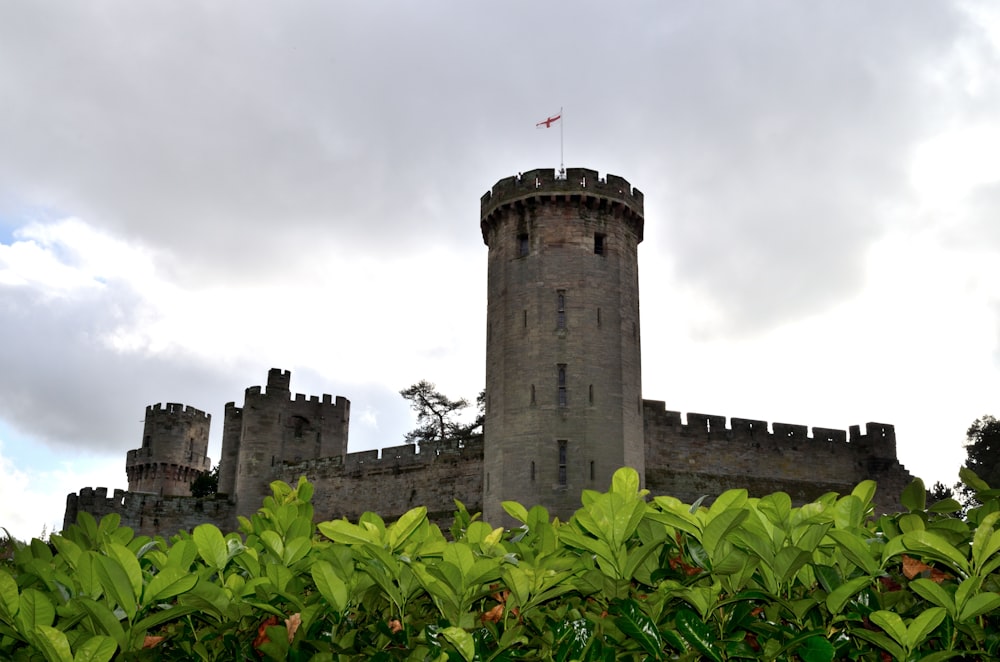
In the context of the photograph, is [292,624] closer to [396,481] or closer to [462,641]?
[462,641]

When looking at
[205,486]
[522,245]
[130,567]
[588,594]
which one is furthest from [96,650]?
[205,486]

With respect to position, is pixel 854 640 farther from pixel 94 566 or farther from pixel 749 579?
pixel 94 566

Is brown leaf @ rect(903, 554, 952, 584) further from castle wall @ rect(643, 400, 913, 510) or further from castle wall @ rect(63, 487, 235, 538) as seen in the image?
castle wall @ rect(63, 487, 235, 538)

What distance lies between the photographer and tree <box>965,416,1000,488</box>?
4319 centimetres

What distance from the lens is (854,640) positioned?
11.4 feet

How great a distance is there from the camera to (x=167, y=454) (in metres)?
51.9

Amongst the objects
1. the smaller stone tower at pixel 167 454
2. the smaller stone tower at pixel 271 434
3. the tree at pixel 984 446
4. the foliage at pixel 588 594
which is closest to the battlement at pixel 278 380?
the smaller stone tower at pixel 271 434

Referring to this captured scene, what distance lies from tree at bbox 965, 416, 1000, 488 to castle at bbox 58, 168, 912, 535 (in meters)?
11.6

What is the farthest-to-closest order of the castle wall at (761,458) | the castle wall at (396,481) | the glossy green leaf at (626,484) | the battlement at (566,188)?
the castle wall at (396,481) < the castle wall at (761,458) < the battlement at (566,188) < the glossy green leaf at (626,484)

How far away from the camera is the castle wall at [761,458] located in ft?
105

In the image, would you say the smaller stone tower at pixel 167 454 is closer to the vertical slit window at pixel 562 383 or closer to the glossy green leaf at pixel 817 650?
the vertical slit window at pixel 562 383

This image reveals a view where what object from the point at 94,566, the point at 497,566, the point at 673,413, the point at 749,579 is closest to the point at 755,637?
the point at 749,579

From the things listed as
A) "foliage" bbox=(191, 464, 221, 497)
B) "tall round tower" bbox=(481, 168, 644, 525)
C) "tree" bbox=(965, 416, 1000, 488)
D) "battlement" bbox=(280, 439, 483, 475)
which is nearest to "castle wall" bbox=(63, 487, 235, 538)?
"battlement" bbox=(280, 439, 483, 475)

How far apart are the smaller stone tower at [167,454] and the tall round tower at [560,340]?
29.9 meters
